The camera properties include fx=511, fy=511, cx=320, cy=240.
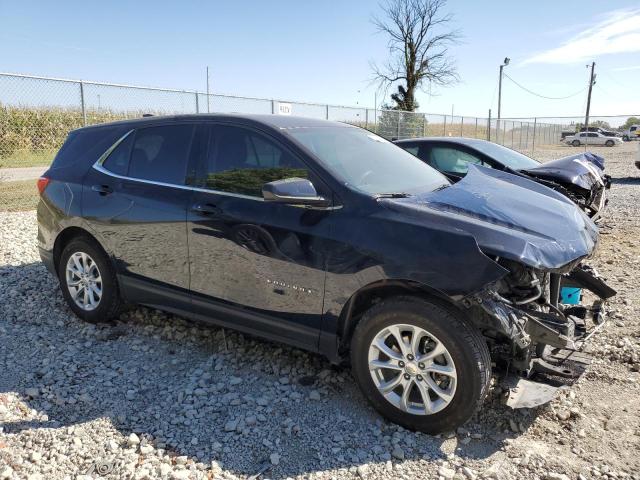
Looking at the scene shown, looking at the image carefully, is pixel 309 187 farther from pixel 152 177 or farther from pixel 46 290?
pixel 46 290

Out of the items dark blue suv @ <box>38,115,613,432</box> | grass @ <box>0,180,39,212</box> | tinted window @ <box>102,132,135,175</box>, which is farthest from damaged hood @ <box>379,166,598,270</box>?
grass @ <box>0,180,39,212</box>

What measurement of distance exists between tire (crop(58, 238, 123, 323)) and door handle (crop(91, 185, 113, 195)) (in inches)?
17.9

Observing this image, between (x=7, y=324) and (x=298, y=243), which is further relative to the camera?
(x=7, y=324)

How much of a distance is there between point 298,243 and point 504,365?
1424 millimetres

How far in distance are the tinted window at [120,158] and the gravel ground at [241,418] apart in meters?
1.36

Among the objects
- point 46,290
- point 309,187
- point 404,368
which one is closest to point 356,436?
point 404,368

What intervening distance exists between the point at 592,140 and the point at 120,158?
55.6 meters

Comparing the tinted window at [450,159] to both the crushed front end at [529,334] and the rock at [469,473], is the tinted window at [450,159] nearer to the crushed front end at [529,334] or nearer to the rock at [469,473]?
the crushed front end at [529,334]

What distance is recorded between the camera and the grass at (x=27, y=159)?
11648 mm

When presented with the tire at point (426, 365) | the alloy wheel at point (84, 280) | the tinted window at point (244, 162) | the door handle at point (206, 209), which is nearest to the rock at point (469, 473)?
the tire at point (426, 365)

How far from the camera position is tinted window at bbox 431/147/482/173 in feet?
23.4

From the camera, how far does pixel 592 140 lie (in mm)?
50938

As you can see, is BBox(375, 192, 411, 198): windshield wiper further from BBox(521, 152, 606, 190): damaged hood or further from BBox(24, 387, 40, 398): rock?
BBox(521, 152, 606, 190): damaged hood

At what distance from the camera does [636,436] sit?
2.92 meters
